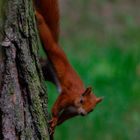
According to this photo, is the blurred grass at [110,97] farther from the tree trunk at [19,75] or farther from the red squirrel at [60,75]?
the tree trunk at [19,75]

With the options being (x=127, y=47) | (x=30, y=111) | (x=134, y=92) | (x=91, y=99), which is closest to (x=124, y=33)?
(x=127, y=47)

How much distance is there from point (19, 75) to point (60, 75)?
3.76 ft

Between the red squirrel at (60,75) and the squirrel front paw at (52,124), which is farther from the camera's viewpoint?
the red squirrel at (60,75)

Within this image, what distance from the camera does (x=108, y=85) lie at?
18.9ft

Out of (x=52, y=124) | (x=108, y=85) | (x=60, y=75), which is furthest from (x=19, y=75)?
(x=108, y=85)

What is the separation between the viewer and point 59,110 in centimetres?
395

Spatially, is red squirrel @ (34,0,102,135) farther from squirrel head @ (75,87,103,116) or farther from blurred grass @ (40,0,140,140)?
blurred grass @ (40,0,140,140)

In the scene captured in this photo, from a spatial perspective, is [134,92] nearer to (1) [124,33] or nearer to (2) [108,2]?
(1) [124,33]

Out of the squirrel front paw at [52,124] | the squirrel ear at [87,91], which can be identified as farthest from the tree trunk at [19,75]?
the squirrel ear at [87,91]

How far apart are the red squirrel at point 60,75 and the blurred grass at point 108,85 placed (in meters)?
1.03

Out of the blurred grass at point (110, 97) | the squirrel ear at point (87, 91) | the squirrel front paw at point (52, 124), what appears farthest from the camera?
the blurred grass at point (110, 97)

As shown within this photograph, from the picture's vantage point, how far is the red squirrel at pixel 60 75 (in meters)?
3.69

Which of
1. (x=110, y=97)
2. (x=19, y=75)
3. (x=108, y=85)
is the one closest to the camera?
(x=19, y=75)

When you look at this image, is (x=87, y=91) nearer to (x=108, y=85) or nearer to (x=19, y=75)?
(x=19, y=75)
